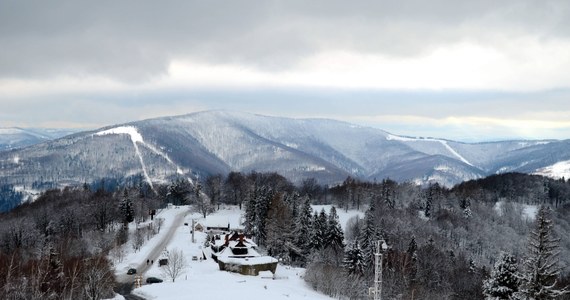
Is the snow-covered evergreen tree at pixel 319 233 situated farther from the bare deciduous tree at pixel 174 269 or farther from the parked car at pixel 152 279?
the parked car at pixel 152 279

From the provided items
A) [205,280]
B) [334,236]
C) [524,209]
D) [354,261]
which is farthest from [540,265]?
[524,209]

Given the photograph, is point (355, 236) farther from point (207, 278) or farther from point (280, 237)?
point (207, 278)

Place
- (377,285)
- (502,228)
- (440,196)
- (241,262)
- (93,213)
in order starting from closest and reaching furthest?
(377,285), (241,262), (93,213), (502,228), (440,196)

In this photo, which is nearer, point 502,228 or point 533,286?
point 533,286

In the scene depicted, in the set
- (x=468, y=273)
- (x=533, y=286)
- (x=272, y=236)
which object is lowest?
(x=468, y=273)

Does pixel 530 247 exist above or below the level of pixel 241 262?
above

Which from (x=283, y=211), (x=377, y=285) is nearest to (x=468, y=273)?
(x=283, y=211)

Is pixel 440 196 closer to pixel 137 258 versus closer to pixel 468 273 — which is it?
pixel 468 273

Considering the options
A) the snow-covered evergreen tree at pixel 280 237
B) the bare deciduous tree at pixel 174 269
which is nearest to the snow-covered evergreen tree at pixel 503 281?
the bare deciduous tree at pixel 174 269
